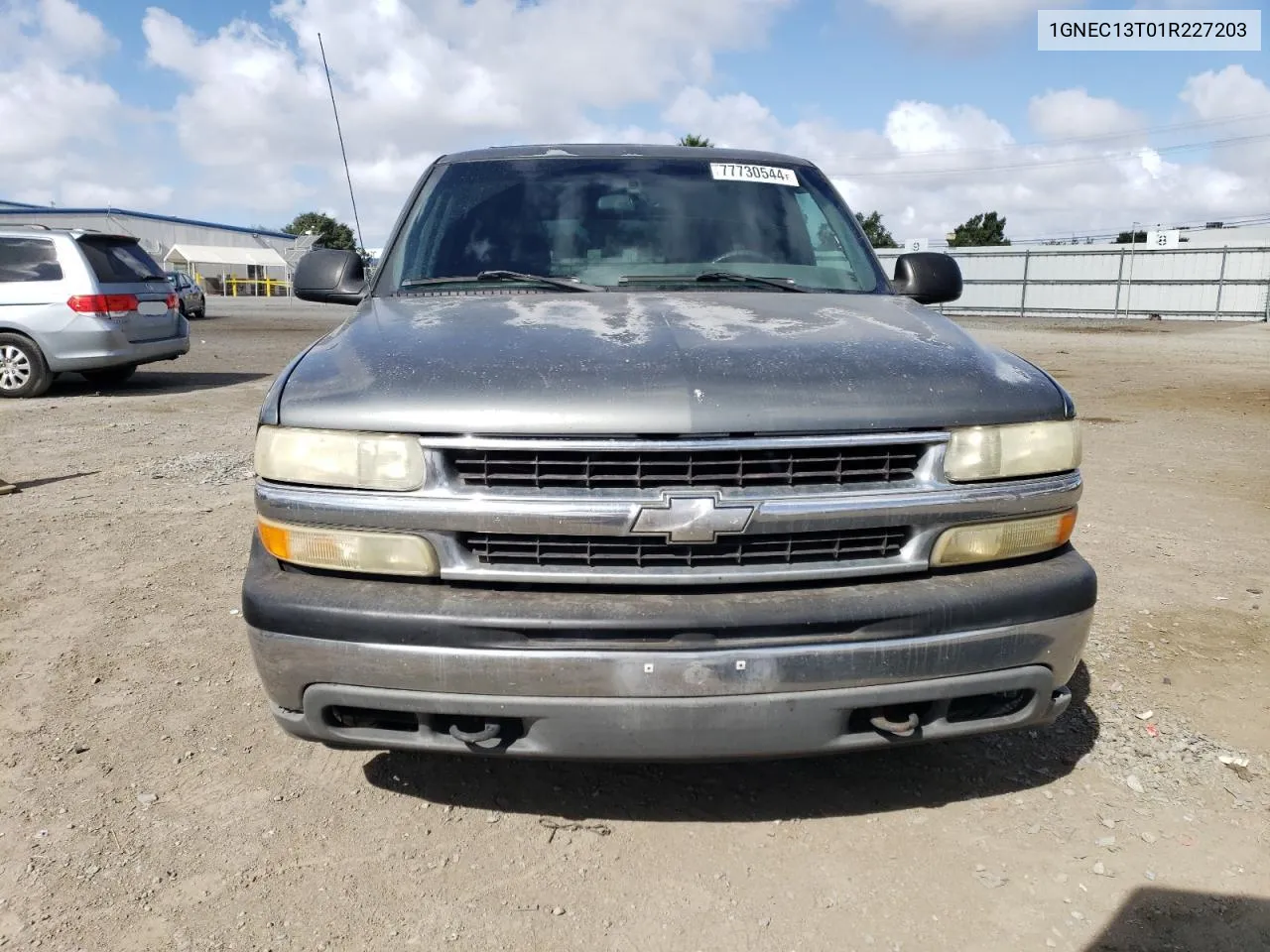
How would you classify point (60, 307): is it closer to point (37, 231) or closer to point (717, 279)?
point (37, 231)

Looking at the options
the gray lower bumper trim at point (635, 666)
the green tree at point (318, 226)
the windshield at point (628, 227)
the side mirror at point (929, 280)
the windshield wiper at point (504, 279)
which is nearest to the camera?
the gray lower bumper trim at point (635, 666)

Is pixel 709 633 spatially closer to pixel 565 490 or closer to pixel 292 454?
pixel 565 490

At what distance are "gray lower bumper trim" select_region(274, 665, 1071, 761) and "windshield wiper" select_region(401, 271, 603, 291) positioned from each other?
1558 mm

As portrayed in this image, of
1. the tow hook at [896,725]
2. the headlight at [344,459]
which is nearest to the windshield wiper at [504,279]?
the headlight at [344,459]

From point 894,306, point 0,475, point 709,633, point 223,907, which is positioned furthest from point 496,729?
point 0,475

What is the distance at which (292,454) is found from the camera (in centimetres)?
237

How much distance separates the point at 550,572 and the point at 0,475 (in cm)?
610

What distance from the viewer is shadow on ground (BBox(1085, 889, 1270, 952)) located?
220 centimetres

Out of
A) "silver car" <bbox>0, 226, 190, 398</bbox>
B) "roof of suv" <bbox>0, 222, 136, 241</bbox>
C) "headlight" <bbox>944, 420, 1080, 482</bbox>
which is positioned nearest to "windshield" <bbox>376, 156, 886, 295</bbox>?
"headlight" <bbox>944, 420, 1080, 482</bbox>

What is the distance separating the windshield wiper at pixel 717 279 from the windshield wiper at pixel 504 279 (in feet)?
0.55

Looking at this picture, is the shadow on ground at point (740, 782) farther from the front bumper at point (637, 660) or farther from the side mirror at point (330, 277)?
the side mirror at point (330, 277)

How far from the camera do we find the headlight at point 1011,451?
2.38 metres

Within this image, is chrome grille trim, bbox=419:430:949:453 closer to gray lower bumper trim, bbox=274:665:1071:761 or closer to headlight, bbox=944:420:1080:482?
headlight, bbox=944:420:1080:482

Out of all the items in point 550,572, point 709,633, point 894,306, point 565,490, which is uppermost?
point 894,306
